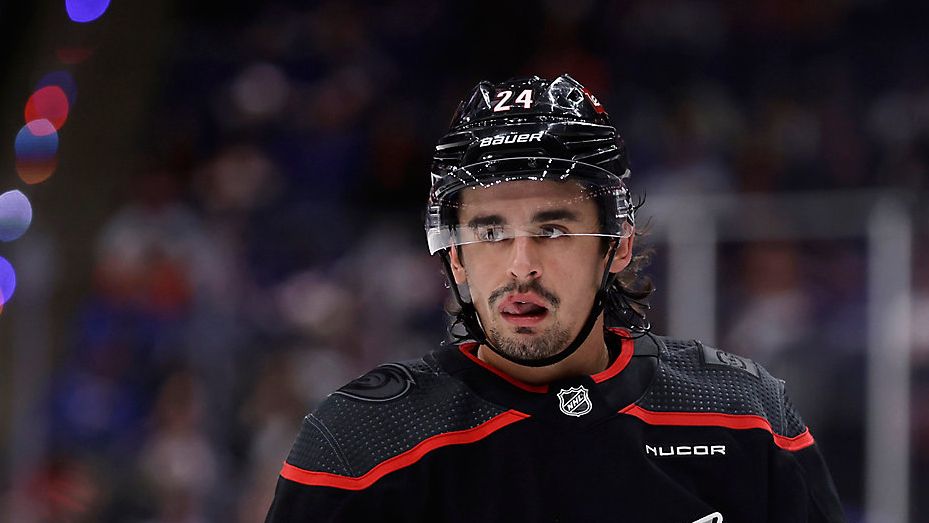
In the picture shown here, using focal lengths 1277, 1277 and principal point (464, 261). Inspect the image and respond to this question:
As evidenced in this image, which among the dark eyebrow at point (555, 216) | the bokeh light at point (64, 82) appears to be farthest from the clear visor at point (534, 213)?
the bokeh light at point (64, 82)

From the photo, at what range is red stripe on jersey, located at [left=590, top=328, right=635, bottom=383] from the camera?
77.0 inches

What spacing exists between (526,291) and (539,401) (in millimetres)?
167

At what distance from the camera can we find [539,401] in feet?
6.25

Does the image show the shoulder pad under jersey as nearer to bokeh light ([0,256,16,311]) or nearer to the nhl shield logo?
the nhl shield logo

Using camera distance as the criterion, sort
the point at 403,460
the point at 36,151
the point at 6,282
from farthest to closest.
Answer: the point at 36,151 → the point at 6,282 → the point at 403,460

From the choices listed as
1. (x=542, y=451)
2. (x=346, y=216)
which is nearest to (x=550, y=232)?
(x=542, y=451)

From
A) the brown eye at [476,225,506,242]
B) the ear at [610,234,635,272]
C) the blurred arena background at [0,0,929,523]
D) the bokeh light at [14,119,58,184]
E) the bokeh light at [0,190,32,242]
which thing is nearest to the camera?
the brown eye at [476,225,506,242]

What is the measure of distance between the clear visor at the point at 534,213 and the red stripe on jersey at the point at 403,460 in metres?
0.27

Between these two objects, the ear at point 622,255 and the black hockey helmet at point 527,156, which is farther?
the ear at point 622,255

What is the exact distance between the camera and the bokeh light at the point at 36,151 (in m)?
5.33

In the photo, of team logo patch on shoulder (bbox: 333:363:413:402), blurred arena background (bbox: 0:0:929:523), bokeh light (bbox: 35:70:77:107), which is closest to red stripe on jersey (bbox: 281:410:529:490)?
team logo patch on shoulder (bbox: 333:363:413:402)

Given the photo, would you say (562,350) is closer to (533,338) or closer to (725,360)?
(533,338)

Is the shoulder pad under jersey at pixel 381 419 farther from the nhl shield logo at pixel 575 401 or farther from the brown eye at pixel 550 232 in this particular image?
the brown eye at pixel 550 232

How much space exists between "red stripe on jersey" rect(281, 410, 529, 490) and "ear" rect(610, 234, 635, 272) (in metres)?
0.31
